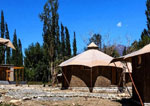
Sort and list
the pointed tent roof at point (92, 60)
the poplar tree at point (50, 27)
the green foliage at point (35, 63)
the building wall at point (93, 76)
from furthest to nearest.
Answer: the green foliage at point (35, 63), the poplar tree at point (50, 27), the building wall at point (93, 76), the pointed tent roof at point (92, 60)

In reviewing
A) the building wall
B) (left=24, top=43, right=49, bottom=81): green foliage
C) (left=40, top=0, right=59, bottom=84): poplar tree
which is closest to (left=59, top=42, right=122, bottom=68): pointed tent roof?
the building wall

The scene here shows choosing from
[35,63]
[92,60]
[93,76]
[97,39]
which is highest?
[97,39]

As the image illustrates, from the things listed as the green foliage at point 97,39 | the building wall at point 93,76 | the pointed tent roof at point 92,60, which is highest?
the green foliage at point 97,39

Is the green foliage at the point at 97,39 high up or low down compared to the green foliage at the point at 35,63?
up

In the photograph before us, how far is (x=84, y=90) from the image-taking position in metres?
16.5

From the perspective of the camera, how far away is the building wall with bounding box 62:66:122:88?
16484mm

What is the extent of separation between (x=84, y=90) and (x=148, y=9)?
69.9ft

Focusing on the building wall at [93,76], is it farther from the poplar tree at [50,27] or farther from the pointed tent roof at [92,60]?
the poplar tree at [50,27]

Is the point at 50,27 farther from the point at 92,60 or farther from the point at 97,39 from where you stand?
the point at 92,60

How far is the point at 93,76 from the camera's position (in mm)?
16500

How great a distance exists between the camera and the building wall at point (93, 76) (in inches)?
649


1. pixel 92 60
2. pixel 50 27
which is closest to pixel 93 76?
pixel 92 60

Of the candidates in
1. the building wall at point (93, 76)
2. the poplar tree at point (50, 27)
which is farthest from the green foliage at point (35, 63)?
the building wall at point (93, 76)

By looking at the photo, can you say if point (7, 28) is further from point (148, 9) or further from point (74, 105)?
point (74, 105)
